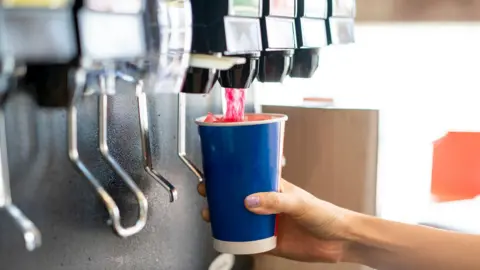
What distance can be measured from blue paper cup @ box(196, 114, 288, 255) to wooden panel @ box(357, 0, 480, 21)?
502mm

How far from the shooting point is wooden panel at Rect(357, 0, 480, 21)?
1.13 meters

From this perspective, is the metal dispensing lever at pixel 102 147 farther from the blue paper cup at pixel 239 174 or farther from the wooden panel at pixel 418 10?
the wooden panel at pixel 418 10

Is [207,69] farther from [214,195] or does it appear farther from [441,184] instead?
[441,184]

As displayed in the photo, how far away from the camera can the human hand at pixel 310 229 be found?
872mm

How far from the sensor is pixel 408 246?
3.13 feet

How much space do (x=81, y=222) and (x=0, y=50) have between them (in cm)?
35

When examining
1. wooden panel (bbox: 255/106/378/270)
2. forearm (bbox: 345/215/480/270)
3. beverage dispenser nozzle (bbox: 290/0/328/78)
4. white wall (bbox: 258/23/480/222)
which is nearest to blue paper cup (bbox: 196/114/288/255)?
beverage dispenser nozzle (bbox: 290/0/328/78)

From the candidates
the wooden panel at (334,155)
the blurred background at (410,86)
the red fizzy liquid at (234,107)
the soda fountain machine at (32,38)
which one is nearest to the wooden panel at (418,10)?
the blurred background at (410,86)

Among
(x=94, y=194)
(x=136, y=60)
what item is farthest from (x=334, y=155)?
(x=136, y=60)

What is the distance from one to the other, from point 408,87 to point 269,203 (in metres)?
0.57

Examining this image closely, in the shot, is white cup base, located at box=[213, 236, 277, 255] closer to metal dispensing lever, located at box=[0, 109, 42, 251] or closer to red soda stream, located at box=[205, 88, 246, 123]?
red soda stream, located at box=[205, 88, 246, 123]

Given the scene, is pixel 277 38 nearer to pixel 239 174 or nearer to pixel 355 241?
pixel 239 174

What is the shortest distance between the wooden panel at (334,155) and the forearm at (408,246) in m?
0.15

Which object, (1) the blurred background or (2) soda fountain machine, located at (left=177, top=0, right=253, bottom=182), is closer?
(2) soda fountain machine, located at (left=177, top=0, right=253, bottom=182)
